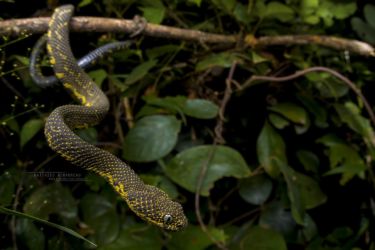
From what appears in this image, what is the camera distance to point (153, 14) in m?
2.85

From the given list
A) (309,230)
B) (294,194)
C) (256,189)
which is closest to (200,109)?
(256,189)

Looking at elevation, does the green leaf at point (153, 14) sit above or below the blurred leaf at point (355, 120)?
above

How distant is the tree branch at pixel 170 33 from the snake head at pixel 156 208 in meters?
1.08

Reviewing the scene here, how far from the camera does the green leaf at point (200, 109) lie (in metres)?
2.84

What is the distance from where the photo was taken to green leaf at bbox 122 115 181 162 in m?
2.70

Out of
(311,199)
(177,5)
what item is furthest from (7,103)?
(311,199)

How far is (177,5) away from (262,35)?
27.5 inches

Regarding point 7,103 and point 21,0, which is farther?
point 21,0

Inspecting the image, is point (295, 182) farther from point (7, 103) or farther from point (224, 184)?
point (7, 103)

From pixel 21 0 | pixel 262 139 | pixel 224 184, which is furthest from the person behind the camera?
pixel 224 184

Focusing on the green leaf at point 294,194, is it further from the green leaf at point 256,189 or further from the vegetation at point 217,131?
the green leaf at point 256,189

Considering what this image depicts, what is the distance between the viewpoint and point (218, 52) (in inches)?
130

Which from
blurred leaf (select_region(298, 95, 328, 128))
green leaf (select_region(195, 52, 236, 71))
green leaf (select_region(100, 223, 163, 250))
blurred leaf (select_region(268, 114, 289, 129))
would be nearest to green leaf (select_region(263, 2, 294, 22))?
green leaf (select_region(195, 52, 236, 71))

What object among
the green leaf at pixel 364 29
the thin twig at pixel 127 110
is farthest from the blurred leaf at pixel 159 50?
the green leaf at pixel 364 29
